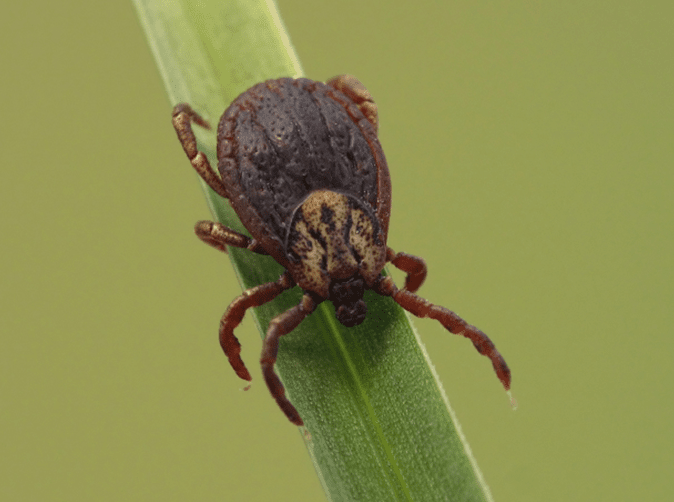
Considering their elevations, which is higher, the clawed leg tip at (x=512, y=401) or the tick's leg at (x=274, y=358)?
the tick's leg at (x=274, y=358)

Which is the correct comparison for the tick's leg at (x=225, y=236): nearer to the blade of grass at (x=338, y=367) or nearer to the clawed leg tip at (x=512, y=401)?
the blade of grass at (x=338, y=367)

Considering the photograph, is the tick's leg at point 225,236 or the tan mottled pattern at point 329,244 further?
the tick's leg at point 225,236

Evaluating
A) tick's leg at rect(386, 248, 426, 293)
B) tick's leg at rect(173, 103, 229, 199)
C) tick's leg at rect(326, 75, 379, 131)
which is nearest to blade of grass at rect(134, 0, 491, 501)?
tick's leg at rect(173, 103, 229, 199)

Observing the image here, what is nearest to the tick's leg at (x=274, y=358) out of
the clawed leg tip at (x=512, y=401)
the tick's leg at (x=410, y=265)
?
the tick's leg at (x=410, y=265)

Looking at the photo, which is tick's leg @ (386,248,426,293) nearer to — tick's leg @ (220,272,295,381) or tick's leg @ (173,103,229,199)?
tick's leg @ (220,272,295,381)

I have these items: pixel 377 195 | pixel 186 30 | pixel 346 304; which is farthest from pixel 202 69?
pixel 346 304

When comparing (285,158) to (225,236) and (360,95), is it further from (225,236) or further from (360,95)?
(360,95)

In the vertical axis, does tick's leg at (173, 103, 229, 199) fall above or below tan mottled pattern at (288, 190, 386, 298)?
above

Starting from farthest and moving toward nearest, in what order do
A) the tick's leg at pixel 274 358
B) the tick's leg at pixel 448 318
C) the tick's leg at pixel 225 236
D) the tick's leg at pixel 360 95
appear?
1. the tick's leg at pixel 360 95
2. the tick's leg at pixel 225 236
3. the tick's leg at pixel 448 318
4. the tick's leg at pixel 274 358
